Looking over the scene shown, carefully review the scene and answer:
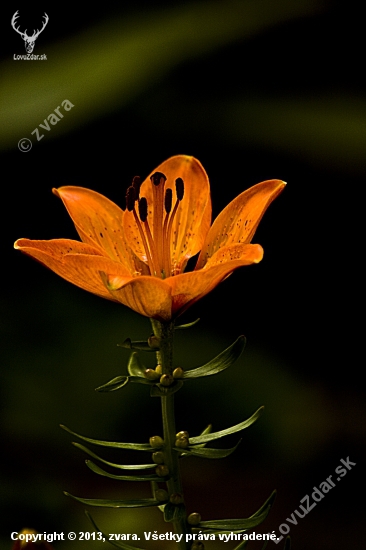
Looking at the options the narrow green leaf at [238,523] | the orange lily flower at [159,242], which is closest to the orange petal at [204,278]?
the orange lily flower at [159,242]

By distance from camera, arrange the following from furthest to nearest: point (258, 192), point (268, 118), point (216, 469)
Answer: point (216, 469), point (268, 118), point (258, 192)

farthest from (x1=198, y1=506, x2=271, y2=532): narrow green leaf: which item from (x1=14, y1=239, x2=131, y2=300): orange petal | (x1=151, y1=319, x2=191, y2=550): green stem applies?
(x1=14, y1=239, x2=131, y2=300): orange petal

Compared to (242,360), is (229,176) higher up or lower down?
higher up

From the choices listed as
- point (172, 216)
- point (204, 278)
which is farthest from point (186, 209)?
point (204, 278)

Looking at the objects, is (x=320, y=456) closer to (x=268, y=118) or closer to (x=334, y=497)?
(x=334, y=497)

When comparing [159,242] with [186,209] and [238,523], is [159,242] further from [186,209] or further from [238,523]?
[238,523]

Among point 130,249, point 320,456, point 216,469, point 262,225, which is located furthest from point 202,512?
point 130,249
